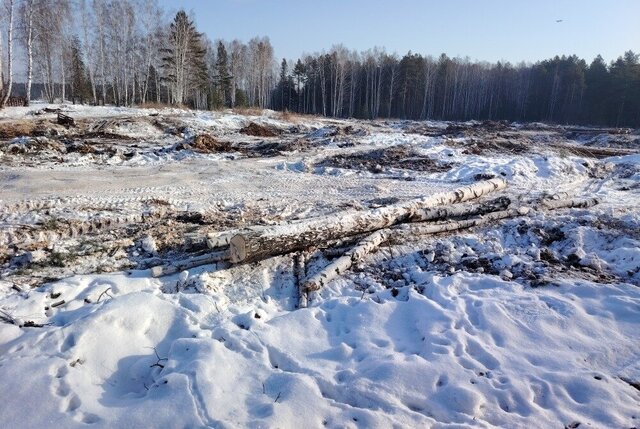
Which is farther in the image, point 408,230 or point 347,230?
point 408,230

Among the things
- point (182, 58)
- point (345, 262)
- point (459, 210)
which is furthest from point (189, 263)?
point (182, 58)

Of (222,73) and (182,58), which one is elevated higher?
(222,73)

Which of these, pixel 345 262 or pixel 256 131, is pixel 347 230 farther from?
pixel 256 131

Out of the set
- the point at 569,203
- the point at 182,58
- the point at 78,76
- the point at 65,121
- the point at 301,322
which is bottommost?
the point at 301,322

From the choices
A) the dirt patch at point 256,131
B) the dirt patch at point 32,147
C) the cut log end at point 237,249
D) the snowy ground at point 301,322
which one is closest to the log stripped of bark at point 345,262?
the snowy ground at point 301,322

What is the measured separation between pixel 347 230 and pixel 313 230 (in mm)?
622

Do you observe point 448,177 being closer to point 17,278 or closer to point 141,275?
point 141,275

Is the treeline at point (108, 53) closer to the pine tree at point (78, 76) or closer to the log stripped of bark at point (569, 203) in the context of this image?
the pine tree at point (78, 76)

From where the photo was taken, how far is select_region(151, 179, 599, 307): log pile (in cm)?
540

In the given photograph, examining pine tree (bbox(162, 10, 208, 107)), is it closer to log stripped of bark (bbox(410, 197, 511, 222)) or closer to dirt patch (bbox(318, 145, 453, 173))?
dirt patch (bbox(318, 145, 453, 173))

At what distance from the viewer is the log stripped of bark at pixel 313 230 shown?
5461 millimetres

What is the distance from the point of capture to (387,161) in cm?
1394

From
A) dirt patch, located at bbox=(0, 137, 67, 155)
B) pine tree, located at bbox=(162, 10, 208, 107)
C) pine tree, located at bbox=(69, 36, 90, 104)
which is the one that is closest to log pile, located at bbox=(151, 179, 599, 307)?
dirt patch, located at bbox=(0, 137, 67, 155)

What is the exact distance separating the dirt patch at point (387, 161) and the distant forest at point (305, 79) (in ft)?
87.3
